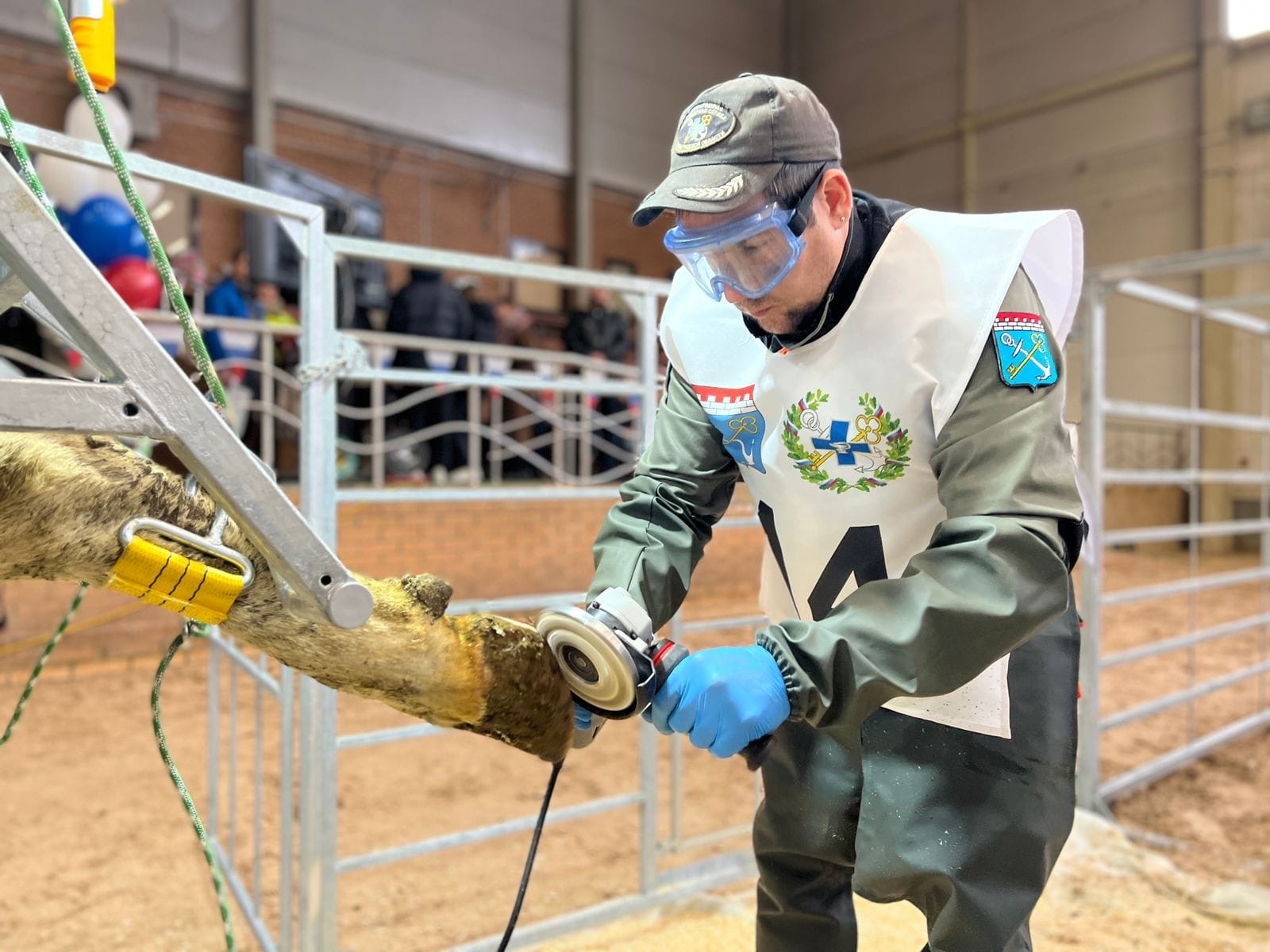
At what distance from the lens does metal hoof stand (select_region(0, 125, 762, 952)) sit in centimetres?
82

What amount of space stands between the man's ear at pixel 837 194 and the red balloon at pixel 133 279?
491cm

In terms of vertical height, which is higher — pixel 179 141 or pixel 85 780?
pixel 179 141

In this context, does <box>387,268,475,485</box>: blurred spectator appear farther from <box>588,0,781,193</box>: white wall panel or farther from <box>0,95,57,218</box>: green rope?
<box>0,95,57,218</box>: green rope

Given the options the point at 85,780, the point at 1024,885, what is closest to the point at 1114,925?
the point at 1024,885

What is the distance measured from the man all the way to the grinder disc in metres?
0.06

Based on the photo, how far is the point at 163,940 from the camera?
8.52 ft

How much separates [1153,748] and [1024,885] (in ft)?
11.9

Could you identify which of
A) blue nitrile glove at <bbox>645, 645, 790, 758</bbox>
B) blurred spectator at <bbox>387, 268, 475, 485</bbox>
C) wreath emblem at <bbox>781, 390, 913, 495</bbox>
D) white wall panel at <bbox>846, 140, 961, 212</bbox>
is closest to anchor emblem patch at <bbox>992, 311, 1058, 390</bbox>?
wreath emblem at <bbox>781, 390, 913, 495</bbox>

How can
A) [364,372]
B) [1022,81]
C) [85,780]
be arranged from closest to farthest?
[364,372] < [85,780] < [1022,81]

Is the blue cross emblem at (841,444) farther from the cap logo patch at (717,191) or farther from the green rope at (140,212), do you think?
the green rope at (140,212)

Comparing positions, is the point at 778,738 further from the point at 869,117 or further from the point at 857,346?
the point at 869,117

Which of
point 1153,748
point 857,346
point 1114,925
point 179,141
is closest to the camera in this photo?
point 857,346

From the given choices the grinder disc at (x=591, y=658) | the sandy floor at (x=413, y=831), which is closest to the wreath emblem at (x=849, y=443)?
the grinder disc at (x=591, y=658)

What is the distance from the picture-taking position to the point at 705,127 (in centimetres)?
126
